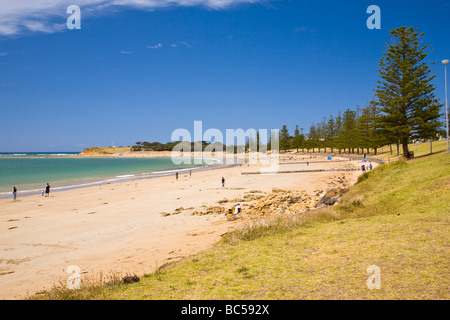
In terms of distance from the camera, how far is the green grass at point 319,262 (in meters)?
3.92

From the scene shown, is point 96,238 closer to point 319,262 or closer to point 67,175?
point 319,262

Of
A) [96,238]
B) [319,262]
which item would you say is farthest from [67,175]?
[319,262]

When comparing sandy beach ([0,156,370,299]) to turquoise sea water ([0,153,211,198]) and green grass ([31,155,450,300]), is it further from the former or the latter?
turquoise sea water ([0,153,211,198])

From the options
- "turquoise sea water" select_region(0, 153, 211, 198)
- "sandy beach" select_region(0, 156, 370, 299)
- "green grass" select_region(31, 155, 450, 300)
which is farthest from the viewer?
"turquoise sea water" select_region(0, 153, 211, 198)

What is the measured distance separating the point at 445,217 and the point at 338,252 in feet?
10.7

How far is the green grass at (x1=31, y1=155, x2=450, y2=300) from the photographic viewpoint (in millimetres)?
3920

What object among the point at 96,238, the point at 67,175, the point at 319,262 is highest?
the point at 319,262

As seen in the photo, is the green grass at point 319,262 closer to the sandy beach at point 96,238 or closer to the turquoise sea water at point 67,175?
the sandy beach at point 96,238

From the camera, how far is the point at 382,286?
3.82 m

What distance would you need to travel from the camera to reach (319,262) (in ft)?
16.4

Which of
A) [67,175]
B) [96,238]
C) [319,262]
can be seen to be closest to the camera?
[319,262]

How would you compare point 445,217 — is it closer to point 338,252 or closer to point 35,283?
point 338,252

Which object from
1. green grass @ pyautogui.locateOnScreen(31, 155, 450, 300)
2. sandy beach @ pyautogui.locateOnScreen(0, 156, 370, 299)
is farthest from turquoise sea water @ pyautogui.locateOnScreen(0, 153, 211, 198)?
green grass @ pyautogui.locateOnScreen(31, 155, 450, 300)
